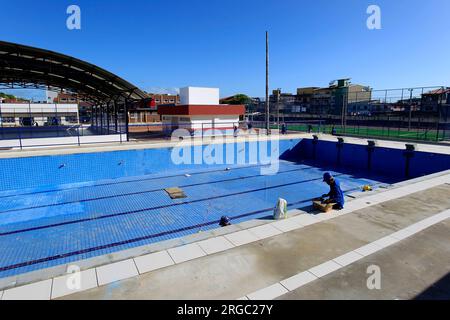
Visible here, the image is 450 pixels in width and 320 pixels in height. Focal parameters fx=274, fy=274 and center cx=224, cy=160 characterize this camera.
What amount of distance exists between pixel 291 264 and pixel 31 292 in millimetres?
3306

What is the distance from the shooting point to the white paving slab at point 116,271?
3.52m

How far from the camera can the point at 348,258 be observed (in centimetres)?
407

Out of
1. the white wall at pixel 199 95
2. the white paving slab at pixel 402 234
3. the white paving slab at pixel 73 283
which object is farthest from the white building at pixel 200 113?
the white paving slab at pixel 73 283

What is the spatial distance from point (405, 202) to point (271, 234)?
3725 mm

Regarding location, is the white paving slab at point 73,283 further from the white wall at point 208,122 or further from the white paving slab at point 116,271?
the white wall at point 208,122

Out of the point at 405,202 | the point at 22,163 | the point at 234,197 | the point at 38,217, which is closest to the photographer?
the point at 405,202

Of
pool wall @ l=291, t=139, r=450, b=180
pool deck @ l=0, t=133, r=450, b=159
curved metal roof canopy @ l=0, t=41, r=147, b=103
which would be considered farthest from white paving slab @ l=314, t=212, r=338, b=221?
curved metal roof canopy @ l=0, t=41, r=147, b=103

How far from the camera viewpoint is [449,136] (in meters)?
16.1

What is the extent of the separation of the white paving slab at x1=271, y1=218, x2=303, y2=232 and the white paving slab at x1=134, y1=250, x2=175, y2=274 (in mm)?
2116

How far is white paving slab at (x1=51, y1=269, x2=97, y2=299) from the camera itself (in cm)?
326

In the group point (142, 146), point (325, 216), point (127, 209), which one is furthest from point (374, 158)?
point (127, 209)
